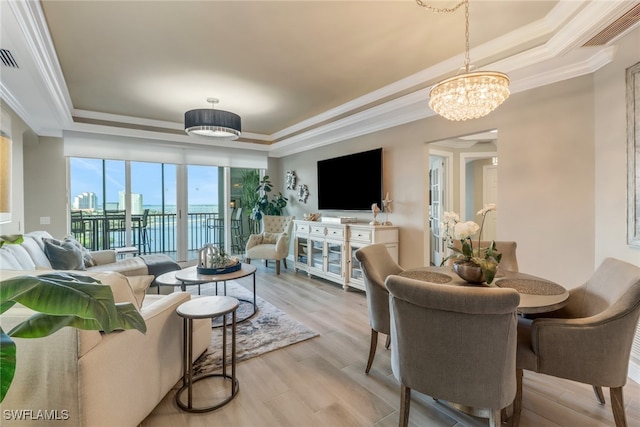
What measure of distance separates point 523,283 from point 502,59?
204cm

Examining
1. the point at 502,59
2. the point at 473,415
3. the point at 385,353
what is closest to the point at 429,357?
the point at 473,415

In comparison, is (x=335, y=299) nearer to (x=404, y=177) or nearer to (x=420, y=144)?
(x=404, y=177)

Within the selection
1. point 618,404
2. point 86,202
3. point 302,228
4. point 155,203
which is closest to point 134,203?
point 155,203

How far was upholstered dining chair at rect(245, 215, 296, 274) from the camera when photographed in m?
5.32

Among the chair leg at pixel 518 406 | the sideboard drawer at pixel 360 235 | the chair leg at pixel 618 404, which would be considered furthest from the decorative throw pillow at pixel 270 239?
the chair leg at pixel 618 404

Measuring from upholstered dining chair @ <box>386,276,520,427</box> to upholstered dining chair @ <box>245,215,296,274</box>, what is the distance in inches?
157

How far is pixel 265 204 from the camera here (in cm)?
633

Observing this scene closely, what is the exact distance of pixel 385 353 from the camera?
2535mm

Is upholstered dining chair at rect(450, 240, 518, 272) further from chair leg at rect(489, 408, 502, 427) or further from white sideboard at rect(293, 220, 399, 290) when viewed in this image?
white sideboard at rect(293, 220, 399, 290)

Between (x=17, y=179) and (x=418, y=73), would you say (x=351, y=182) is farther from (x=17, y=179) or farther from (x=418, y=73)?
(x=17, y=179)

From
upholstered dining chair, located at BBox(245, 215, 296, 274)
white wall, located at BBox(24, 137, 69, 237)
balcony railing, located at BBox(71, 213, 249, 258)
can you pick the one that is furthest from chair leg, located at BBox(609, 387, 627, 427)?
white wall, located at BBox(24, 137, 69, 237)

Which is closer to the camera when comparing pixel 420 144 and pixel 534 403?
pixel 534 403

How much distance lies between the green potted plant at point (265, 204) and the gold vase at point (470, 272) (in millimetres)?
4767

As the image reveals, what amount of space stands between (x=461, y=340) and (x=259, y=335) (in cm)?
205
